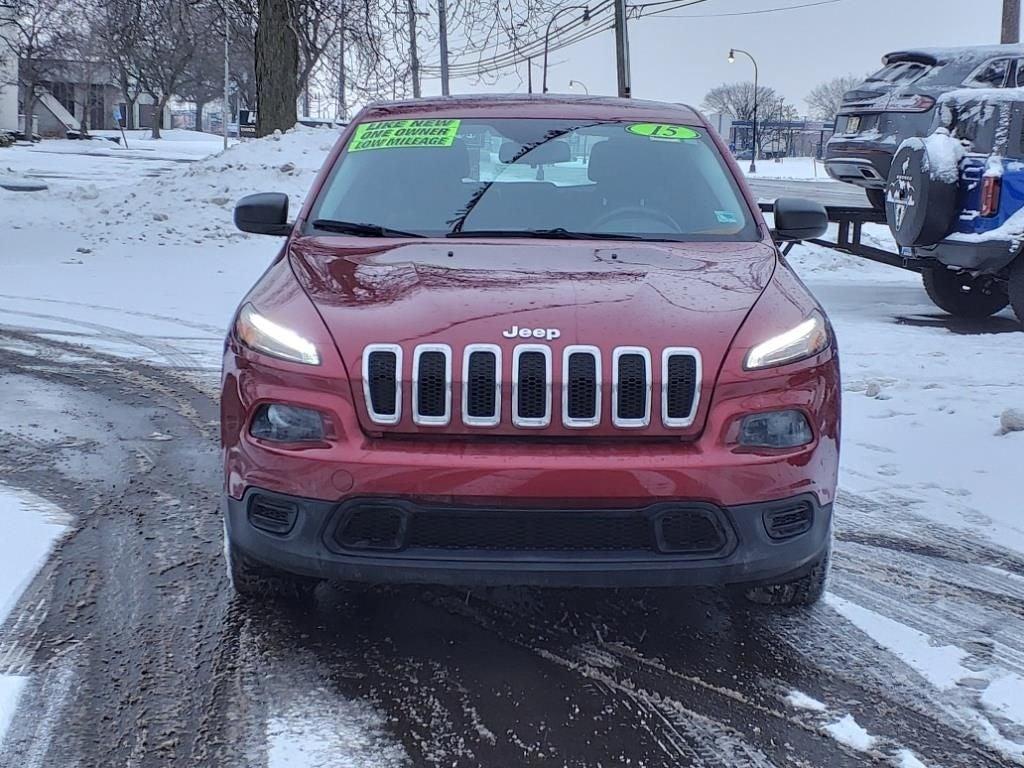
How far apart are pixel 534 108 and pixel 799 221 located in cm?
123

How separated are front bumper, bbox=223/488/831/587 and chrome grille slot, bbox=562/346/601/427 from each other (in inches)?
9.5

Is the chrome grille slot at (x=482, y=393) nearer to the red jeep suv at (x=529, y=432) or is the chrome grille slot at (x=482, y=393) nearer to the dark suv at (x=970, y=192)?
the red jeep suv at (x=529, y=432)

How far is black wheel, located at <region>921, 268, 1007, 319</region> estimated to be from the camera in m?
10.1

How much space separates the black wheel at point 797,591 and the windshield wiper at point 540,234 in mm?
1355

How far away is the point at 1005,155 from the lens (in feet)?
27.5

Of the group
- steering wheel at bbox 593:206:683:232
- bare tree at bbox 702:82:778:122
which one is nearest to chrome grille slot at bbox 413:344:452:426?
steering wheel at bbox 593:206:683:232

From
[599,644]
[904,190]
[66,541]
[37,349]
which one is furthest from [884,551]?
[37,349]

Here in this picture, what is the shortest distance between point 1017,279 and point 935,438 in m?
3.63

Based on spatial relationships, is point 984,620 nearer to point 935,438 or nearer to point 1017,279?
point 935,438

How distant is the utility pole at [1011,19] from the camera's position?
24.0 m

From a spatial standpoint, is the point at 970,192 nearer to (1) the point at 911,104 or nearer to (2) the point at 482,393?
(1) the point at 911,104

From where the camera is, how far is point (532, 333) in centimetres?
299

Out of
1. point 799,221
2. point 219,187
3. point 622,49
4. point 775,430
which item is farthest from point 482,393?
point 622,49

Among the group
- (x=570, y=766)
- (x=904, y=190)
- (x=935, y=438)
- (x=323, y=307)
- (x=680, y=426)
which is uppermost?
(x=904, y=190)
